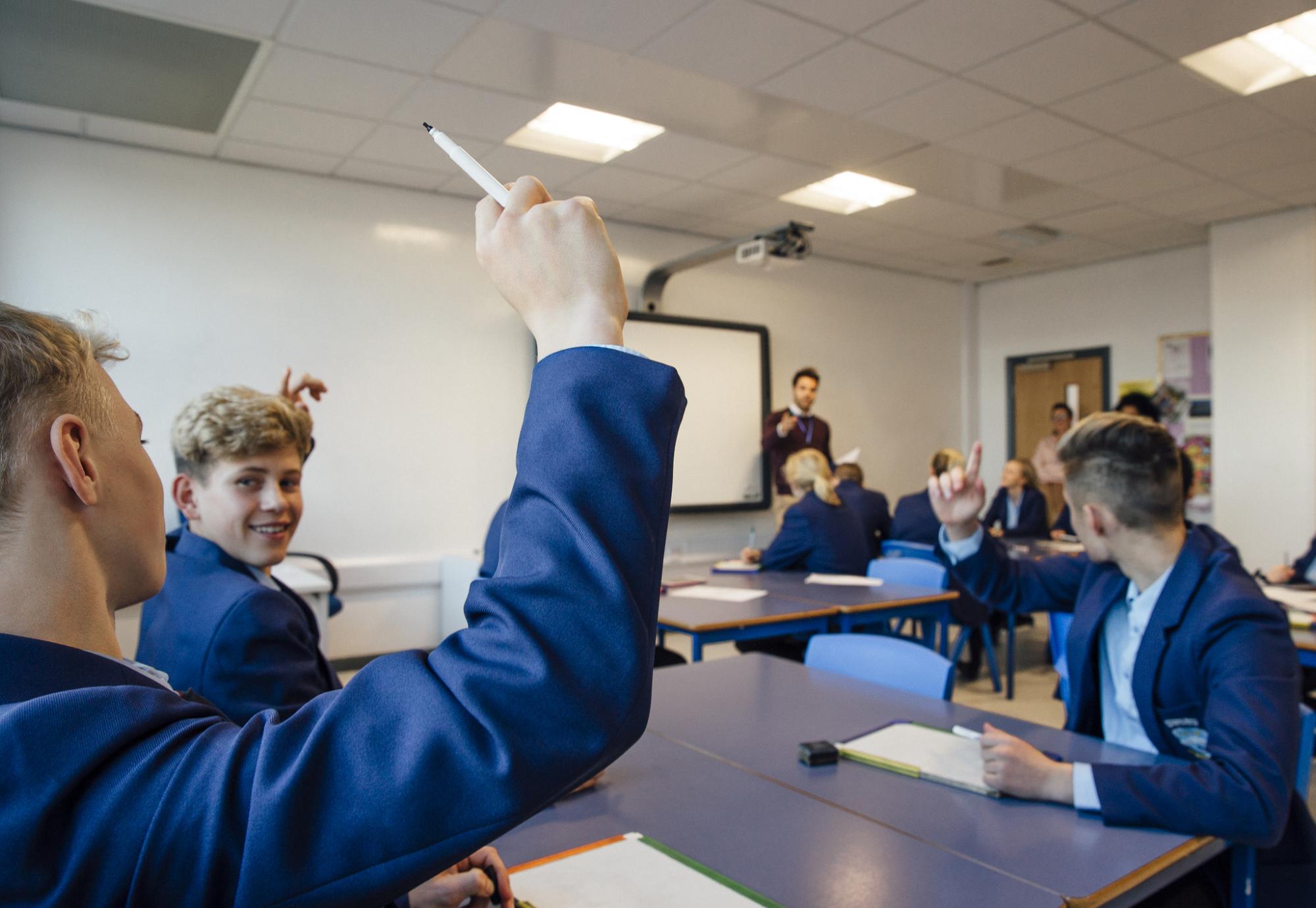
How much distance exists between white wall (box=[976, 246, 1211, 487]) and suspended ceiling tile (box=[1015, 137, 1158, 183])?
2572 millimetres

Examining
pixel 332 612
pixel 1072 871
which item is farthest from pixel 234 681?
pixel 332 612

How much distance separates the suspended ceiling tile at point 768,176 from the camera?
16.7 ft

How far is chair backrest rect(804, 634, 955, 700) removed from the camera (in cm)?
215

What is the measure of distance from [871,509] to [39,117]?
499 centimetres

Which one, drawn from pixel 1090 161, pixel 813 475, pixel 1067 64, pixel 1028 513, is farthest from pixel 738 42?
pixel 1028 513

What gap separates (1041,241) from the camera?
23.1 ft

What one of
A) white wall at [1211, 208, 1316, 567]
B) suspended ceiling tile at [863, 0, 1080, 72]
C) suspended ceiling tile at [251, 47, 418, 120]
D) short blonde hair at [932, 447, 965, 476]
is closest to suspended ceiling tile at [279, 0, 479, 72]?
suspended ceiling tile at [251, 47, 418, 120]

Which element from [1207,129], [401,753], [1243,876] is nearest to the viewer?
[401,753]

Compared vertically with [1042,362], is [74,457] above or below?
below

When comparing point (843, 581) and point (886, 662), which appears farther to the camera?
point (843, 581)

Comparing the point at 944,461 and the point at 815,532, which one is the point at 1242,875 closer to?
the point at 815,532

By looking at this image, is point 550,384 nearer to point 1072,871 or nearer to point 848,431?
point 1072,871

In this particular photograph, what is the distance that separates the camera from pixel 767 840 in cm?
131

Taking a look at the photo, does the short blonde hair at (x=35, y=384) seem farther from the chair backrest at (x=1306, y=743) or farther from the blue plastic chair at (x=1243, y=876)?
the chair backrest at (x=1306, y=743)
